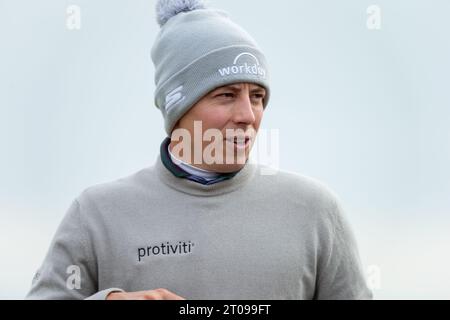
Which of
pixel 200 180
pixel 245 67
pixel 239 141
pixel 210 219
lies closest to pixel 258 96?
pixel 245 67

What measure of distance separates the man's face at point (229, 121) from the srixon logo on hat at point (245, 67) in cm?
5

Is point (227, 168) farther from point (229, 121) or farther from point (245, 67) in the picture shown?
point (245, 67)

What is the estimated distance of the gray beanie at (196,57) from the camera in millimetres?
4004

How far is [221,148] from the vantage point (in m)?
3.92

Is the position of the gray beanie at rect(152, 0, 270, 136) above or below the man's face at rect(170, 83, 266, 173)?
above

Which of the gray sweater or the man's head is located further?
the man's head

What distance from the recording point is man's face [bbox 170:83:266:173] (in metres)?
3.89

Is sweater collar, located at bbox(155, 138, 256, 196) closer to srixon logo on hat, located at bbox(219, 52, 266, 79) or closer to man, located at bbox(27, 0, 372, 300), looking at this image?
man, located at bbox(27, 0, 372, 300)

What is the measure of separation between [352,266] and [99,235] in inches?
38.5

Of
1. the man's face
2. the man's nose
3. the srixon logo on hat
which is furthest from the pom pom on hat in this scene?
the man's nose

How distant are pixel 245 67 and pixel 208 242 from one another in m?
0.69

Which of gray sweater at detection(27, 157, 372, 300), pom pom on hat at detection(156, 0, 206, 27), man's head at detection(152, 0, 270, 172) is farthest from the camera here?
pom pom on hat at detection(156, 0, 206, 27)

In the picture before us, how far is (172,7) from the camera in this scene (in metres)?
4.31

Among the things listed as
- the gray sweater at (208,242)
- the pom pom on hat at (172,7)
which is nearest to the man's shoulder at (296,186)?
the gray sweater at (208,242)
